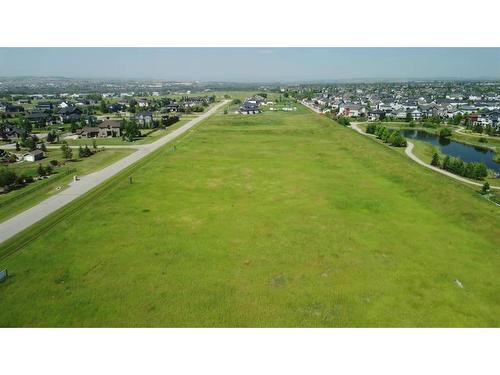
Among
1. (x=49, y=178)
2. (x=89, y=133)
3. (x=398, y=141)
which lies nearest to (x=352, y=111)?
(x=398, y=141)

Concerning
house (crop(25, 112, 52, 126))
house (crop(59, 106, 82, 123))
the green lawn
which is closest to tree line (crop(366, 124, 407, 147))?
the green lawn

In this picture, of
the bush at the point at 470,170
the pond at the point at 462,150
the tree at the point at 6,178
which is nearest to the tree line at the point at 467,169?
the bush at the point at 470,170

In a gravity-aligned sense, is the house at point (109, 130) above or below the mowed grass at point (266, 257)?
above

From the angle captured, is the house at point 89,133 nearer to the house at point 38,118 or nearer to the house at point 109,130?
the house at point 109,130

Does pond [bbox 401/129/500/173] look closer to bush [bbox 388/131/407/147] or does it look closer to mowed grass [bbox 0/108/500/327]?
bush [bbox 388/131/407/147]

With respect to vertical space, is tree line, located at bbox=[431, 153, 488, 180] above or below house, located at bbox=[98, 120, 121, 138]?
below
